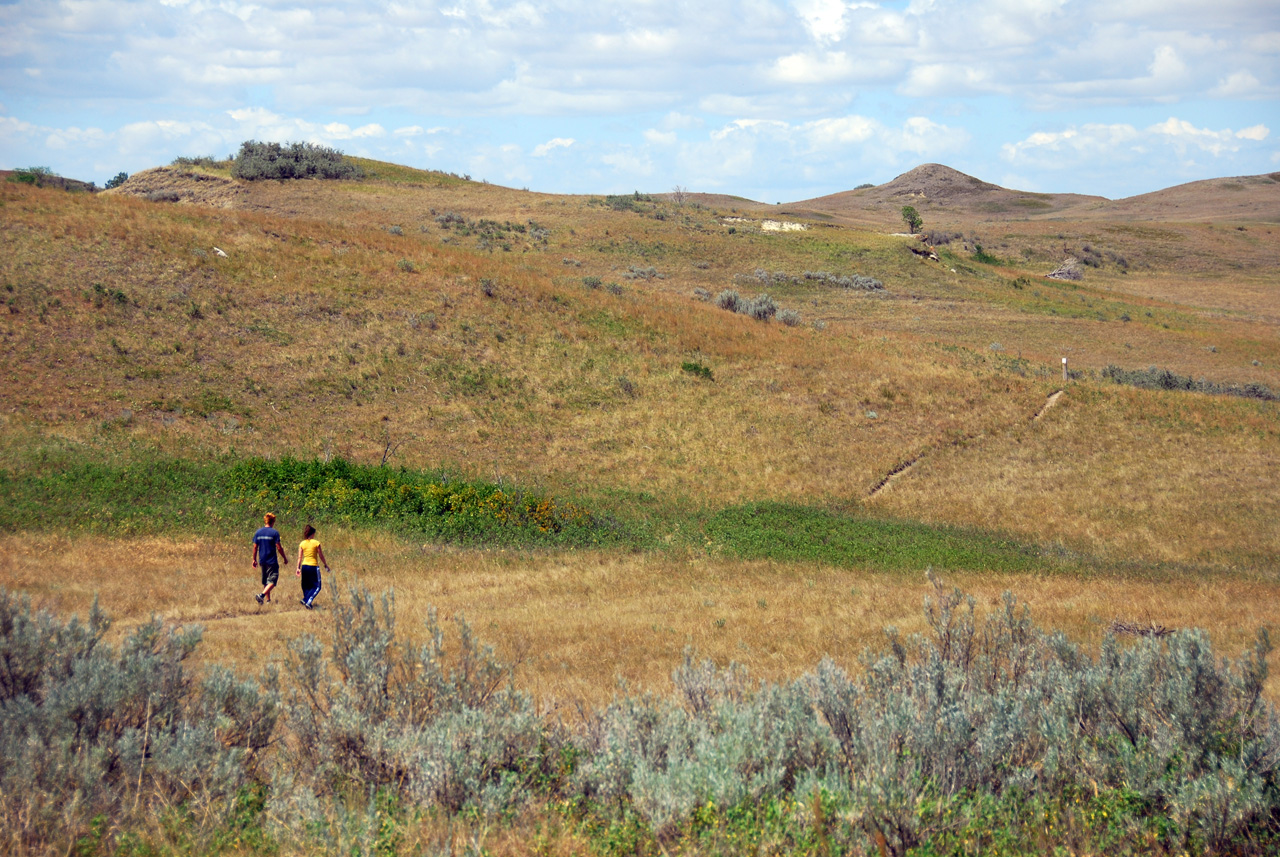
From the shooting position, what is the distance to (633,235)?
56.5 meters

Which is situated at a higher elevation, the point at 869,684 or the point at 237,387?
the point at 237,387

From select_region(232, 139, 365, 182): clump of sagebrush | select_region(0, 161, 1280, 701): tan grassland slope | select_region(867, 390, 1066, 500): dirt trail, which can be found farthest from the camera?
select_region(232, 139, 365, 182): clump of sagebrush

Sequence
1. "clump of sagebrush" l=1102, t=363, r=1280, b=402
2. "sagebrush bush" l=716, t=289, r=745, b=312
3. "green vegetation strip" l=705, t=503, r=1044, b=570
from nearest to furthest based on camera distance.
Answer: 1. "green vegetation strip" l=705, t=503, r=1044, b=570
2. "clump of sagebrush" l=1102, t=363, r=1280, b=402
3. "sagebrush bush" l=716, t=289, r=745, b=312

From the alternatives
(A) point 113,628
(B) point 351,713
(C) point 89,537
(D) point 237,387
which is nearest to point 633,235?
(D) point 237,387

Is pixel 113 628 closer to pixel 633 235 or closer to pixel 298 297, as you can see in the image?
pixel 298 297

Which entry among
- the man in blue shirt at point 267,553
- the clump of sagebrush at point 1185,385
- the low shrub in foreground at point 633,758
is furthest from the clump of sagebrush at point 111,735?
the clump of sagebrush at point 1185,385

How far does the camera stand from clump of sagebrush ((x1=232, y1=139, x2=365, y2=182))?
198 ft

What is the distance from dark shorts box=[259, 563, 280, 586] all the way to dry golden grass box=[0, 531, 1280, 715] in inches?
12.7

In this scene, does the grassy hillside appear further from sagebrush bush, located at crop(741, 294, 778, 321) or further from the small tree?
the small tree

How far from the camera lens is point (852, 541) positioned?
17.1 m

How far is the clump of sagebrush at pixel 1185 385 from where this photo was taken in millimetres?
31172

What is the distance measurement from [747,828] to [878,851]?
2.46ft

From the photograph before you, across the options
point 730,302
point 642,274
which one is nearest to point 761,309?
point 730,302

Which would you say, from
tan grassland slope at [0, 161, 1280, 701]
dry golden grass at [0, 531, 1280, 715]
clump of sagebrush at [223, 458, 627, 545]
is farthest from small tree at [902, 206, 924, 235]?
clump of sagebrush at [223, 458, 627, 545]
